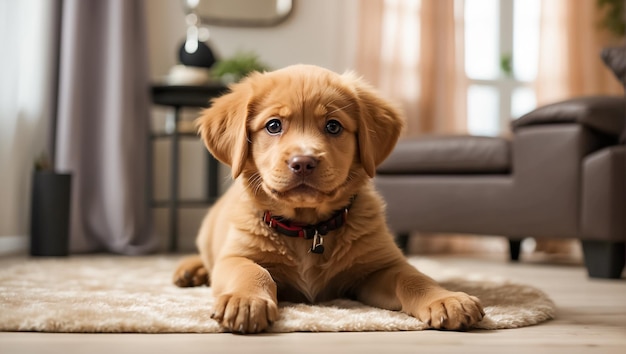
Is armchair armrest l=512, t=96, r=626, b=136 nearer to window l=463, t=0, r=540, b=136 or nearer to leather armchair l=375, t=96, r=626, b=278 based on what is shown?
leather armchair l=375, t=96, r=626, b=278

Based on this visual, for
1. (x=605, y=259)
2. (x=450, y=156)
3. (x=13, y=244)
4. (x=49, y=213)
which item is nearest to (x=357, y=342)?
(x=605, y=259)

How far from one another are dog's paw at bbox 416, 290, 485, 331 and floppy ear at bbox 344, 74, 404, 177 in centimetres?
49

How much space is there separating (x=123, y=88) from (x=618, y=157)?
9.84 ft

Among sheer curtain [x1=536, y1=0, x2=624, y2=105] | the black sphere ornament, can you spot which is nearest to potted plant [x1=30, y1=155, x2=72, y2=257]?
the black sphere ornament

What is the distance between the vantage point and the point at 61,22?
14.6 feet

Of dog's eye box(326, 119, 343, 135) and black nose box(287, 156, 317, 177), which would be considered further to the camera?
dog's eye box(326, 119, 343, 135)

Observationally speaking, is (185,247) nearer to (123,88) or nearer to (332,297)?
(123,88)

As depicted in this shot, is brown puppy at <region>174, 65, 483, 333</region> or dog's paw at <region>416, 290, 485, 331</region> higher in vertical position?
brown puppy at <region>174, 65, 483, 333</region>

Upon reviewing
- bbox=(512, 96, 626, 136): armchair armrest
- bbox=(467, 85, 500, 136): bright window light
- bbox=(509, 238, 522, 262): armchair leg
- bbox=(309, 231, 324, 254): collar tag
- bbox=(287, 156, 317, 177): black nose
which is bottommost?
bbox=(509, 238, 522, 262): armchair leg

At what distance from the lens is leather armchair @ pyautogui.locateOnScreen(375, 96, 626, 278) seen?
129 inches

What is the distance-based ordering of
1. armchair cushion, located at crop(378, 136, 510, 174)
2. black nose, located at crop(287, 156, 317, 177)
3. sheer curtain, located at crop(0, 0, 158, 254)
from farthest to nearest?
sheer curtain, located at crop(0, 0, 158, 254), armchair cushion, located at crop(378, 136, 510, 174), black nose, located at crop(287, 156, 317, 177)

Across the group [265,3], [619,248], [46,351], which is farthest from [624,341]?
[265,3]

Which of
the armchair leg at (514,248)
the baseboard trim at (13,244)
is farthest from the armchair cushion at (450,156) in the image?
the baseboard trim at (13,244)

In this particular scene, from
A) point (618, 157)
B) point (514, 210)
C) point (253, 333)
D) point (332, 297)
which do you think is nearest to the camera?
point (253, 333)
